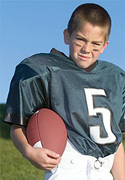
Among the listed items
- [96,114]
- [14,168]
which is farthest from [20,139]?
[14,168]

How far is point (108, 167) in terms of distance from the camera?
343 cm

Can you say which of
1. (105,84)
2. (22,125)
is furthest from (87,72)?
(22,125)

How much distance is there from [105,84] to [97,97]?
18cm

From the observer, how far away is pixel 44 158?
9.96 ft

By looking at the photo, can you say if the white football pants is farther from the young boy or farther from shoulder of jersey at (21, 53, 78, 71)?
shoulder of jersey at (21, 53, 78, 71)

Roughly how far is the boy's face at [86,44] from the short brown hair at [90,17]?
0.14 feet

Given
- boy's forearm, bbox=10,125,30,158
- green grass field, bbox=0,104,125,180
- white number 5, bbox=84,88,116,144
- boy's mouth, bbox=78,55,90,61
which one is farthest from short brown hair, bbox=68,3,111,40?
green grass field, bbox=0,104,125,180

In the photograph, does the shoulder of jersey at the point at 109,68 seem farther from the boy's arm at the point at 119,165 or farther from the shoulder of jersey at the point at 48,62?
the boy's arm at the point at 119,165

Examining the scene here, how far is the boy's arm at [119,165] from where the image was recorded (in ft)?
12.3

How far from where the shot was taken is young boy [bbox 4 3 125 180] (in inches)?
128

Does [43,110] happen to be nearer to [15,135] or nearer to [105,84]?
[15,135]

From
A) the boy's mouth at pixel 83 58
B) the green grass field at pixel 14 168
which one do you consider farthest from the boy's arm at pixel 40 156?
the green grass field at pixel 14 168

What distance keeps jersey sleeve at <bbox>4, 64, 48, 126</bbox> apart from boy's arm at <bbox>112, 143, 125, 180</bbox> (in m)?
0.81

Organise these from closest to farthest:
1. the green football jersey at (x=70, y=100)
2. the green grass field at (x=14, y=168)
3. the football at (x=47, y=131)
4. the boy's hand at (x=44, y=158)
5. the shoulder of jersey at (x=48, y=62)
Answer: the boy's hand at (x=44, y=158) → the football at (x=47, y=131) → the green football jersey at (x=70, y=100) → the shoulder of jersey at (x=48, y=62) → the green grass field at (x=14, y=168)
